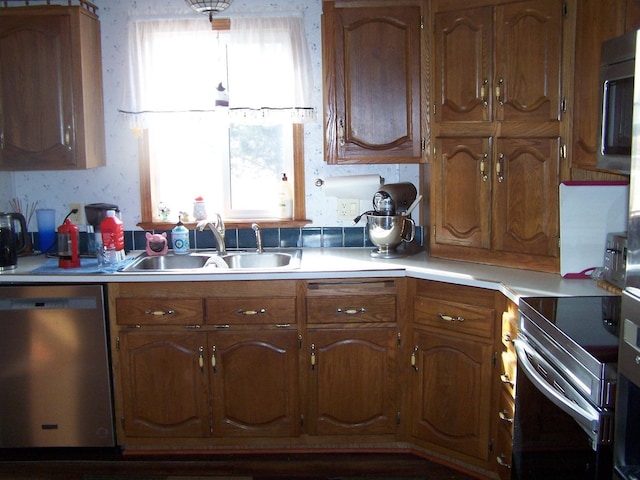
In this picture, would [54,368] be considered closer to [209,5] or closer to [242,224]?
[242,224]

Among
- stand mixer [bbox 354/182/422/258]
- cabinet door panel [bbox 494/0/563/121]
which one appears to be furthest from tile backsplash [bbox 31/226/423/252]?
cabinet door panel [bbox 494/0/563/121]

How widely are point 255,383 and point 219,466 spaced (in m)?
0.38

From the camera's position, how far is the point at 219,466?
3.06 metres

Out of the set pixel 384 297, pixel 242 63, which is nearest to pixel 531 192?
pixel 384 297

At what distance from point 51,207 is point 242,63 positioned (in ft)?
3.94

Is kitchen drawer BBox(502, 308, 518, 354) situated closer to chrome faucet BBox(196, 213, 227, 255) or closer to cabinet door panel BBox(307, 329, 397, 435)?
cabinet door panel BBox(307, 329, 397, 435)

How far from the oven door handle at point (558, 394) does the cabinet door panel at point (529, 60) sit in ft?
3.23

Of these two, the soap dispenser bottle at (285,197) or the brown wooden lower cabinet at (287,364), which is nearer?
the brown wooden lower cabinet at (287,364)

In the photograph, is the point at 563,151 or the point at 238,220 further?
the point at 238,220

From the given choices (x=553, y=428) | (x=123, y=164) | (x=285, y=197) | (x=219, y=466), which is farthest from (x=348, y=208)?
(x=553, y=428)

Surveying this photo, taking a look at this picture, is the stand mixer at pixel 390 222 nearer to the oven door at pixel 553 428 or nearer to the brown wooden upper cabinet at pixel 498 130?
the brown wooden upper cabinet at pixel 498 130

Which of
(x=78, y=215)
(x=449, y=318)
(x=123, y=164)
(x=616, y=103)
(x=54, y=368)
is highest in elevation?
(x=616, y=103)

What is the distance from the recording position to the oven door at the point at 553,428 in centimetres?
167

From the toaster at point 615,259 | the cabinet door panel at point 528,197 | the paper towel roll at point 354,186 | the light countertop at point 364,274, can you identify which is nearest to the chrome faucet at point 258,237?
the light countertop at point 364,274
